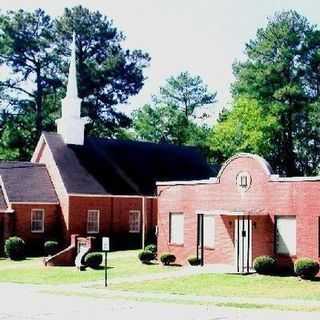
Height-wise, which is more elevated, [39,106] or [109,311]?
[39,106]

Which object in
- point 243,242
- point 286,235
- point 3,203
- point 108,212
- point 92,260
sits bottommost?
point 92,260

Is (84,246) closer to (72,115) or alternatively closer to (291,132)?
(72,115)

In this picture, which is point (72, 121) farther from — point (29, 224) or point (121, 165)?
point (29, 224)

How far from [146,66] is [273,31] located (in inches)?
615

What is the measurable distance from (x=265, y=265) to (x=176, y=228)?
755cm

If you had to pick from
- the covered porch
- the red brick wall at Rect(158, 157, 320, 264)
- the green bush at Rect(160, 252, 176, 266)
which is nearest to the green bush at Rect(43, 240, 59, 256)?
the red brick wall at Rect(158, 157, 320, 264)

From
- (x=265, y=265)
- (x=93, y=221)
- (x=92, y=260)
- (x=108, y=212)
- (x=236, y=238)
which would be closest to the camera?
(x=265, y=265)

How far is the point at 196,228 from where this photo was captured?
35.4 metres

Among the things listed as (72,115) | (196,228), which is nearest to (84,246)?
(196,228)

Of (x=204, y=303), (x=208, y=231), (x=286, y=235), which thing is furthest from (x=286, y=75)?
(x=204, y=303)

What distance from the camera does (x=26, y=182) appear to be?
155 ft

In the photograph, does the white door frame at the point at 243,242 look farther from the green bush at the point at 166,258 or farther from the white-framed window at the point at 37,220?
the white-framed window at the point at 37,220

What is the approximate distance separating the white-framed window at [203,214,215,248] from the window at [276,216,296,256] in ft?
14.1

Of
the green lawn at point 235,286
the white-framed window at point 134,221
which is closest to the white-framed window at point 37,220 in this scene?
the white-framed window at point 134,221
